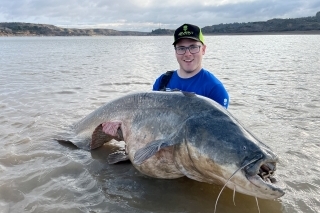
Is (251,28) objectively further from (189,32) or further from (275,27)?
(189,32)

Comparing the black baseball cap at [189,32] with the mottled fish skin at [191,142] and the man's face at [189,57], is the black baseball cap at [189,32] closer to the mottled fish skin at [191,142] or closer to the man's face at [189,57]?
the man's face at [189,57]

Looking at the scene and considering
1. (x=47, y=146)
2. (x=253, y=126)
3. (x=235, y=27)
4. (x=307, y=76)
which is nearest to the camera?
(x=47, y=146)

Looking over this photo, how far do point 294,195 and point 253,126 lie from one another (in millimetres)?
2541

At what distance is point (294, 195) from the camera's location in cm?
328

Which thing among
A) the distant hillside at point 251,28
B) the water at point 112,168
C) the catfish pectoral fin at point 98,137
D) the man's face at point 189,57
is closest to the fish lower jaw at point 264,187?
the water at point 112,168

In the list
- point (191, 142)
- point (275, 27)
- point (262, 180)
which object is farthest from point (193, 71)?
point (275, 27)

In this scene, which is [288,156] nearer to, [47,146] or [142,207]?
[142,207]

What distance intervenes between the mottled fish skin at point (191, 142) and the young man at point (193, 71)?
80cm

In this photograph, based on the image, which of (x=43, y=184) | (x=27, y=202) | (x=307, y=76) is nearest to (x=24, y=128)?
(x=43, y=184)

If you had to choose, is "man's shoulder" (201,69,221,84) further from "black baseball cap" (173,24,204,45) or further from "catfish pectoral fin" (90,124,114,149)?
"catfish pectoral fin" (90,124,114,149)

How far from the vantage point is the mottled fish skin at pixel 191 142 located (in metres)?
2.59

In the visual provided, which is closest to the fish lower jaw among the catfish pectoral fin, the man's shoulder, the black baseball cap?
the man's shoulder

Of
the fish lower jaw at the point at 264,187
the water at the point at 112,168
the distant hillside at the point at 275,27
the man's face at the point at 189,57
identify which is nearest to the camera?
the fish lower jaw at the point at 264,187

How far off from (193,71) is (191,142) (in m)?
1.67
